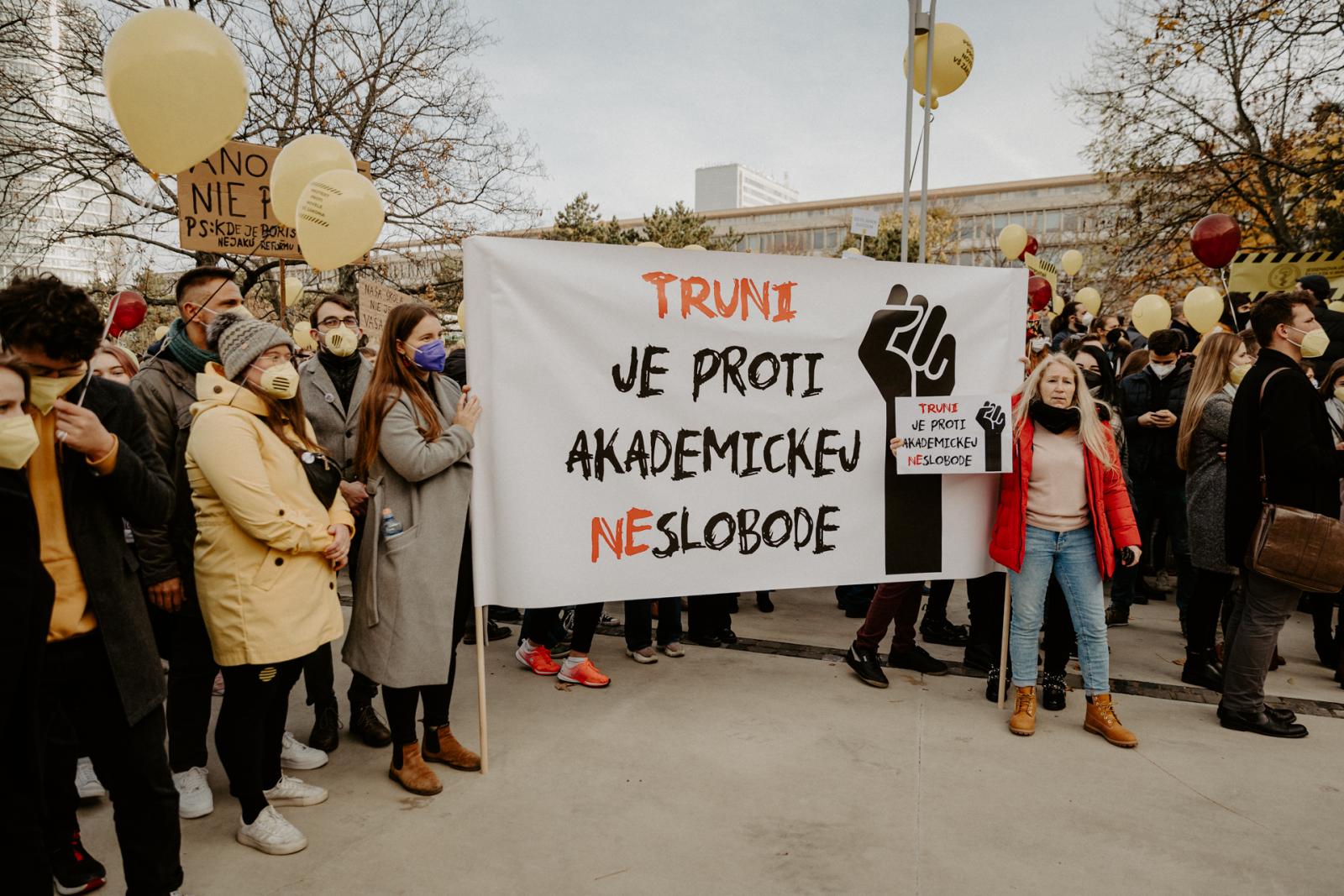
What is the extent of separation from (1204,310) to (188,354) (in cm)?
760

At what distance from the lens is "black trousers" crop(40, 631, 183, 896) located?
6.94 ft

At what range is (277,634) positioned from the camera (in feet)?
8.82

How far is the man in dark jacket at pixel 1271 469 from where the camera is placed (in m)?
3.68

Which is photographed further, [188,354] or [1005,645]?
[1005,645]

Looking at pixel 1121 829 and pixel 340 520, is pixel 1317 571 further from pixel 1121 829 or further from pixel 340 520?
pixel 340 520

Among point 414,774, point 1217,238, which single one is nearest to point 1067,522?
point 414,774

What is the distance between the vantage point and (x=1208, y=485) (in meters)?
4.57

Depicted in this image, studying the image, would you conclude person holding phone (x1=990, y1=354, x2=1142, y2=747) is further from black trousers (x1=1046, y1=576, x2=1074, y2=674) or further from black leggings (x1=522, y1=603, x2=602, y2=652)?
black leggings (x1=522, y1=603, x2=602, y2=652)

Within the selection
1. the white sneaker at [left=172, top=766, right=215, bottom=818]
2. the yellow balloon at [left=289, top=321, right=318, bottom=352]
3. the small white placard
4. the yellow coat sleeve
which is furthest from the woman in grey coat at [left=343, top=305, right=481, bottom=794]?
the yellow balloon at [left=289, top=321, right=318, bottom=352]

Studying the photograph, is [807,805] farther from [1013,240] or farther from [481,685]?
[1013,240]

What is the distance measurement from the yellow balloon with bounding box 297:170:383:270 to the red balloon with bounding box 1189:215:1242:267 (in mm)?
5937

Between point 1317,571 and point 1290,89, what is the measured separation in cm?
1303

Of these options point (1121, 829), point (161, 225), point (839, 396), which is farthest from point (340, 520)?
point (161, 225)

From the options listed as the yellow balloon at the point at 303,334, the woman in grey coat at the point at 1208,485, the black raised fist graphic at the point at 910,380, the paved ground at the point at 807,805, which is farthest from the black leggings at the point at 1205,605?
the yellow balloon at the point at 303,334
